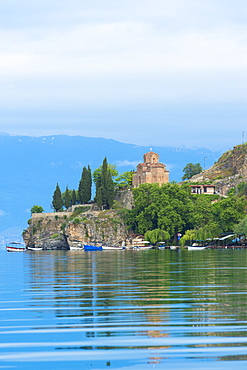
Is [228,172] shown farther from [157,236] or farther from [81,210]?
[157,236]

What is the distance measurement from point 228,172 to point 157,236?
141ft

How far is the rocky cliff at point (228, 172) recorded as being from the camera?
12788 cm

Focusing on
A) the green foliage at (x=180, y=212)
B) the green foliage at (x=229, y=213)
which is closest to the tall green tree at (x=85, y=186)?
the green foliage at (x=180, y=212)

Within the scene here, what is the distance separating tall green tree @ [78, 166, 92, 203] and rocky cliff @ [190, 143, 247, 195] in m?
24.8

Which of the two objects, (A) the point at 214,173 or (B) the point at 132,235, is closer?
(B) the point at 132,235

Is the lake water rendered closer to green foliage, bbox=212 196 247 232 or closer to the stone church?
green foliage, bbox=212 196 247 232

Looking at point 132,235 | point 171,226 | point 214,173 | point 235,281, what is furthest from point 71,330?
Answer: point 214,173

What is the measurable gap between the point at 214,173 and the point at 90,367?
133545 mm

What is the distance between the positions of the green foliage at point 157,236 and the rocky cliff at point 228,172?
92.4ft

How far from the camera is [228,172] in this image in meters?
140

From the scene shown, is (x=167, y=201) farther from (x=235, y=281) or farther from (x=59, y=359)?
(x=59, y=359)

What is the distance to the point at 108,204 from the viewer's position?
11750 cm

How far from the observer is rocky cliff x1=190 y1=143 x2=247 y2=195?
12788cm

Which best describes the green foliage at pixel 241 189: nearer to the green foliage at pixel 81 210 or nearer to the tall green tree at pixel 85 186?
the tall green tree at pixel 85 186
